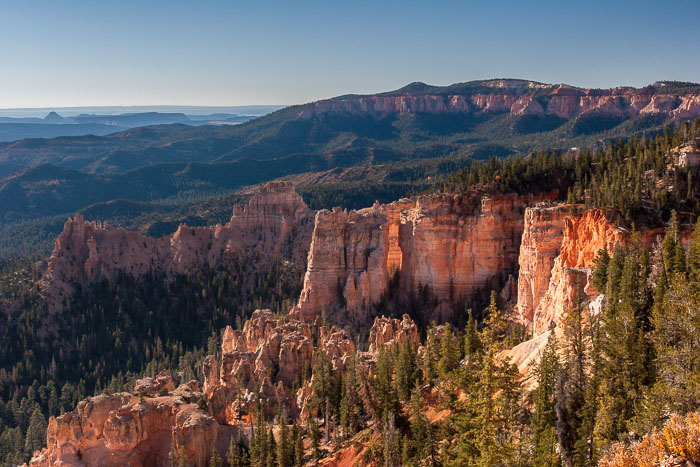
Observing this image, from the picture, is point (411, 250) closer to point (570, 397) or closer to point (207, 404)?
point (207, 404)

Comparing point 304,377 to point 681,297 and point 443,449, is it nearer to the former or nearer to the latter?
point 443,449

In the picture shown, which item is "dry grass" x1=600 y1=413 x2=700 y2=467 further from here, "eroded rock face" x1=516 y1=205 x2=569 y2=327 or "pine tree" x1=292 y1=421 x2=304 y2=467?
"eroded rock face" x1=516 y1=205 x2=569 y2=327

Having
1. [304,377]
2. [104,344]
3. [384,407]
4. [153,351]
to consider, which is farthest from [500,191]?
A: [104,344]

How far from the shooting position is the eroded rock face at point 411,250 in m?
61.8

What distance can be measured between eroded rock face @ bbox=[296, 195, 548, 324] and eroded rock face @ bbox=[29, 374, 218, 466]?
29.2 metres

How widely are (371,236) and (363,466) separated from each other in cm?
3794

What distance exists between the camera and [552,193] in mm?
61344

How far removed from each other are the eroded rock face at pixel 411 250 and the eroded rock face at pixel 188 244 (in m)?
16.9

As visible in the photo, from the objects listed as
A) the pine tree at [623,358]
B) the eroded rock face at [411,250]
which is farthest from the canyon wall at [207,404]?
the pine tree at [623,358]

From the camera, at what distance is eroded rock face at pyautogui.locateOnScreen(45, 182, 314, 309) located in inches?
3418

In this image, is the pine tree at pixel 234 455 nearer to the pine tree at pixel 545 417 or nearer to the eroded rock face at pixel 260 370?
the eroded rock face at pixel 260 370

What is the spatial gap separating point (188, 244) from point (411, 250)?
36.5m

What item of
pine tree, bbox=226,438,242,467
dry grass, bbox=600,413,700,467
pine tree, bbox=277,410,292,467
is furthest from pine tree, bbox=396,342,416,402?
dry grass, bbox=600,413,700,467

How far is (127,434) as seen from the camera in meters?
35.9
